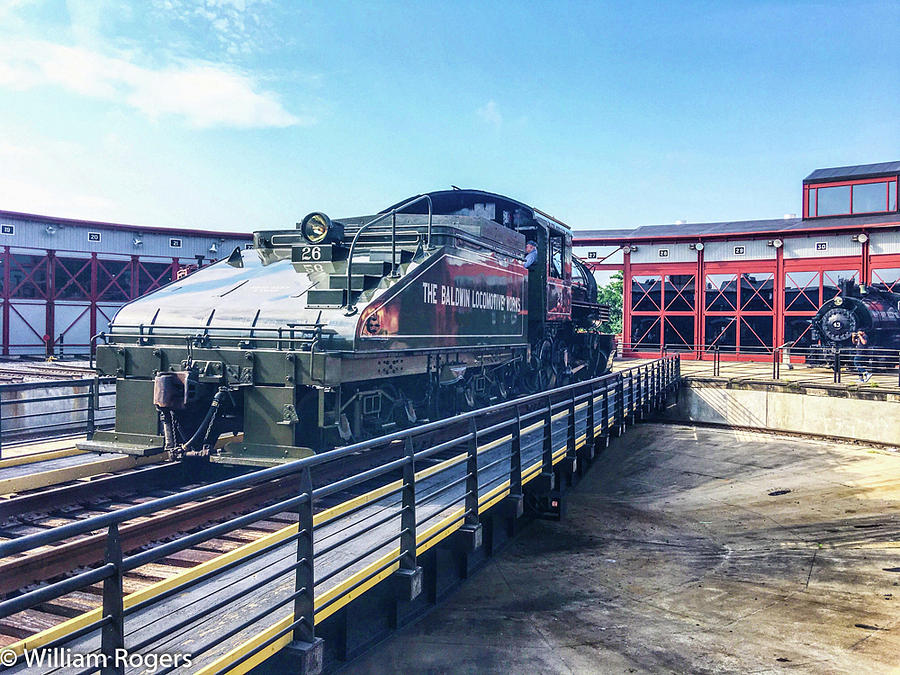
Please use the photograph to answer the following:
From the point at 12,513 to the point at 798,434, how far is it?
1773 cm

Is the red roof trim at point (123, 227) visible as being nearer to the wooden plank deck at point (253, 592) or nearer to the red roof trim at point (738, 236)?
the red roof trim at point (738, 236)

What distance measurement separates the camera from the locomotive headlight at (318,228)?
9070mm

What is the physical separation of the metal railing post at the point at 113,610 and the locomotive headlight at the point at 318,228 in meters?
6.42

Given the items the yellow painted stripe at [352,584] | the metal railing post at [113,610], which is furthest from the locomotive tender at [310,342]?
the metal railing post at [113,610]

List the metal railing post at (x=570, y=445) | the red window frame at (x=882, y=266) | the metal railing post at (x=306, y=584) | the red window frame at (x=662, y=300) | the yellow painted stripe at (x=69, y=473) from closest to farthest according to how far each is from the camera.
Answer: the metal railing post at (x=306, y=584) < the yellow painted stripe at (x=69, y=473) < the metal railing post at (x=570, y=445) < the red window frame at (x=882, y=266) < the red window frame at (x=662, y=300)

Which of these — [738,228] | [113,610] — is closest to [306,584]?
[113,610]

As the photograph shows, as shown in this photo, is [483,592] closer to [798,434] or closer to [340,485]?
[340,485]

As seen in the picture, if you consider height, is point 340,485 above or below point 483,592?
above

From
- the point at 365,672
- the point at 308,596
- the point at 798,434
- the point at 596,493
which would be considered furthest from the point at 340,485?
the point at 798,434

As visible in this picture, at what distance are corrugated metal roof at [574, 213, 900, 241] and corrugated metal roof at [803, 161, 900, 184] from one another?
1.79m

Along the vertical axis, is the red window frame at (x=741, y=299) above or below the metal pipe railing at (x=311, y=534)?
above

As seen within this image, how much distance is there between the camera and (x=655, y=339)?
3036cm

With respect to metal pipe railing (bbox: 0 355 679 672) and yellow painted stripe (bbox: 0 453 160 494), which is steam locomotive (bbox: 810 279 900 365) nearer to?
metal pipe railing (bbox: 0 355 679 672)

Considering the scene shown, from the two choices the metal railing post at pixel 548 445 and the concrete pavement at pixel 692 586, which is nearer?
the concrete pavement at pixel 692 586
